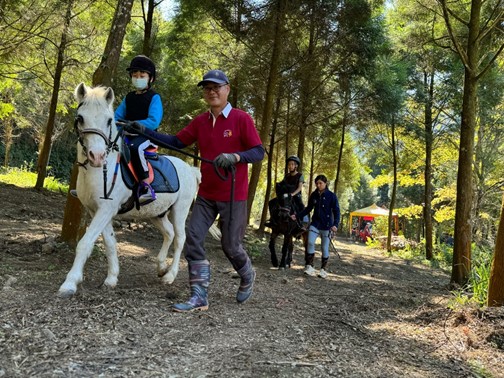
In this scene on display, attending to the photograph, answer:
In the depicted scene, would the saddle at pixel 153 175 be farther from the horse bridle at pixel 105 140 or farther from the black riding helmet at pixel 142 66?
the black riding helmet at pixel 142 66

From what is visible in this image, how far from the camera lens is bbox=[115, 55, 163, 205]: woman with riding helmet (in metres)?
4.77

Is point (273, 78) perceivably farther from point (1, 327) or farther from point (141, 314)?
point (1, 327)

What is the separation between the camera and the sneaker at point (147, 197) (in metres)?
4.84

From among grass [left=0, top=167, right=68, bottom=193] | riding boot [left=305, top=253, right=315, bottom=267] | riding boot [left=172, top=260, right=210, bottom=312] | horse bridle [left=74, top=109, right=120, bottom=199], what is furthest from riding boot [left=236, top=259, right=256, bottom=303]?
grass [left=0, top=167, right=68, bottom=193]

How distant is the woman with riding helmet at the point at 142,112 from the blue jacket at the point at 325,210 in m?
4.49

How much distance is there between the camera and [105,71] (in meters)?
5.84

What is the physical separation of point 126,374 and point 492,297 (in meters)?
3.77

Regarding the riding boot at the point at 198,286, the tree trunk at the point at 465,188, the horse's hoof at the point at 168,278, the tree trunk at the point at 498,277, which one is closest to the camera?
the riding boot at the point at 198,286

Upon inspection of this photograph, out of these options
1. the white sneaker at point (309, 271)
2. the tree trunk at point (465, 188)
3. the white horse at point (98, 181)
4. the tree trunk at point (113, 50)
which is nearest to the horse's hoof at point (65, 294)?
the white horse at point (98, 181)

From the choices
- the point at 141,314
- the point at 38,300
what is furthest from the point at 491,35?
the point at 38,300

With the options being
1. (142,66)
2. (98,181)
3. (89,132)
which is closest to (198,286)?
(98,181)

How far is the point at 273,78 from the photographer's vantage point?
11898mm

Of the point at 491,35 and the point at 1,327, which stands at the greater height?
the point at 491,35

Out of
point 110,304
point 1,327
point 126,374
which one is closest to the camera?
point 126,374
